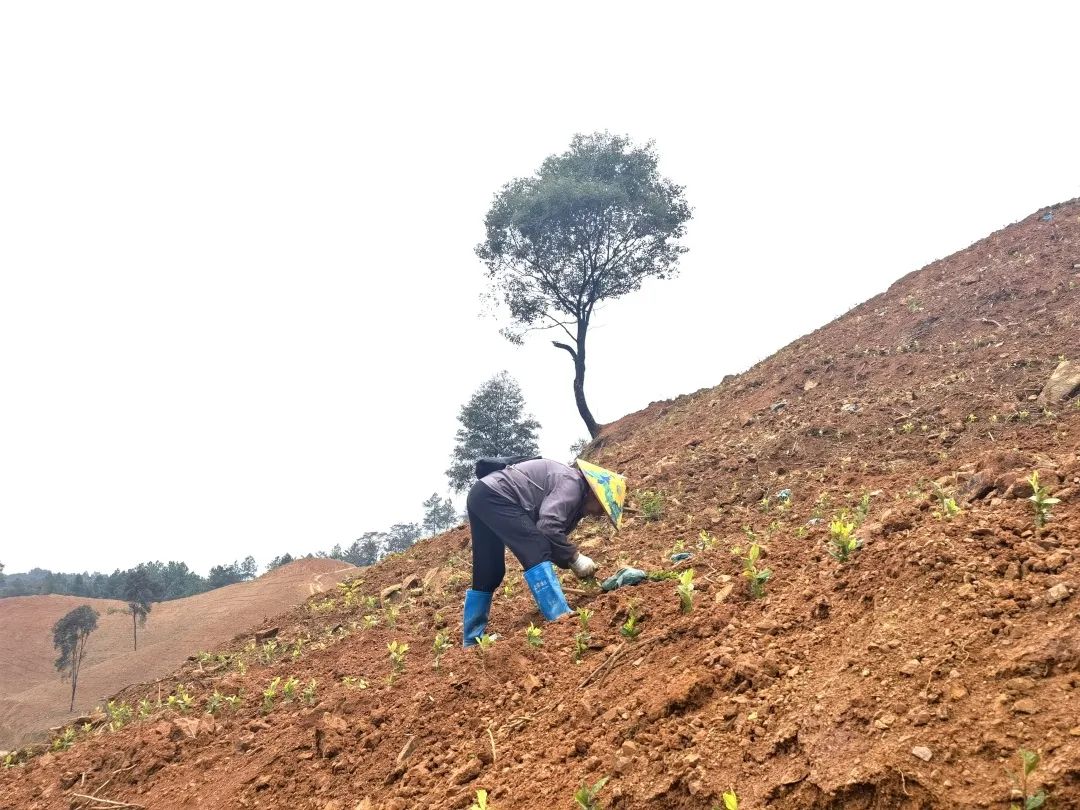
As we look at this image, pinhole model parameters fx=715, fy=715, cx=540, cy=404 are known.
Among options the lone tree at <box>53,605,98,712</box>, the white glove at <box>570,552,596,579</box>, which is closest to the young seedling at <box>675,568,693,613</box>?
the white glove at <box>570,552,596,579</box>

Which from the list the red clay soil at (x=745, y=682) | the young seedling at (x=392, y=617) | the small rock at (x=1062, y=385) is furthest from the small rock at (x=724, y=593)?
the small rock at (x=1062, y=385)

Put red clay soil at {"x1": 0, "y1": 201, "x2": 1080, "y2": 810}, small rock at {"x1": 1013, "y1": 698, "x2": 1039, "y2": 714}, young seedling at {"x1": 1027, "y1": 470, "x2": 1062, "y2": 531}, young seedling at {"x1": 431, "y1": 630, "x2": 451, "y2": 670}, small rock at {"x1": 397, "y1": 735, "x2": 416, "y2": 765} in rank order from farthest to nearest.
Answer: young seedling at {"x1": 431, "y1": 630, "x2": 451, "y2": 670} → small rock at {"x1": 397, "y1": 735, "x2": 416, "y2": 765} → young seedling at {"x1": 1027, "y1": 470, "x2": 1062, "y2": 531} → red clay soil at {"x1": 0, "y1": 201, "x2": 1080, "y2": 810} → small rock at {"x1": 1013, "y1": 698, "x2": 1039, "y2": 714}

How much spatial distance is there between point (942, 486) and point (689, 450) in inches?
249

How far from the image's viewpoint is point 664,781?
240cm

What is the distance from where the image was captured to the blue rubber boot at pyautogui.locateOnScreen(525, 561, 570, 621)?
4.73 meters

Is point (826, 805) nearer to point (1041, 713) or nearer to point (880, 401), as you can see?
point (1041, 713)

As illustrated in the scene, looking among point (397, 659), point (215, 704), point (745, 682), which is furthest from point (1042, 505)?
point (215, 704)

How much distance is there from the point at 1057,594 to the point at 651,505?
20.7 ft

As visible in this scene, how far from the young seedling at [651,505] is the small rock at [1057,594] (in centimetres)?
611

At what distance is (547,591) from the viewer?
475 cm

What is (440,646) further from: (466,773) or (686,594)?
(466,773)

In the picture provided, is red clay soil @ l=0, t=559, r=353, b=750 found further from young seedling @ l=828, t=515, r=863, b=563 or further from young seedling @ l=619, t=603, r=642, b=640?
young seedling @ l=828, t=515, r=863, b=563

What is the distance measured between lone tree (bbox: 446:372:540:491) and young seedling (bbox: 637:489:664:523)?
65.1ft

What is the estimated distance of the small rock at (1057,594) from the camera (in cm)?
251
